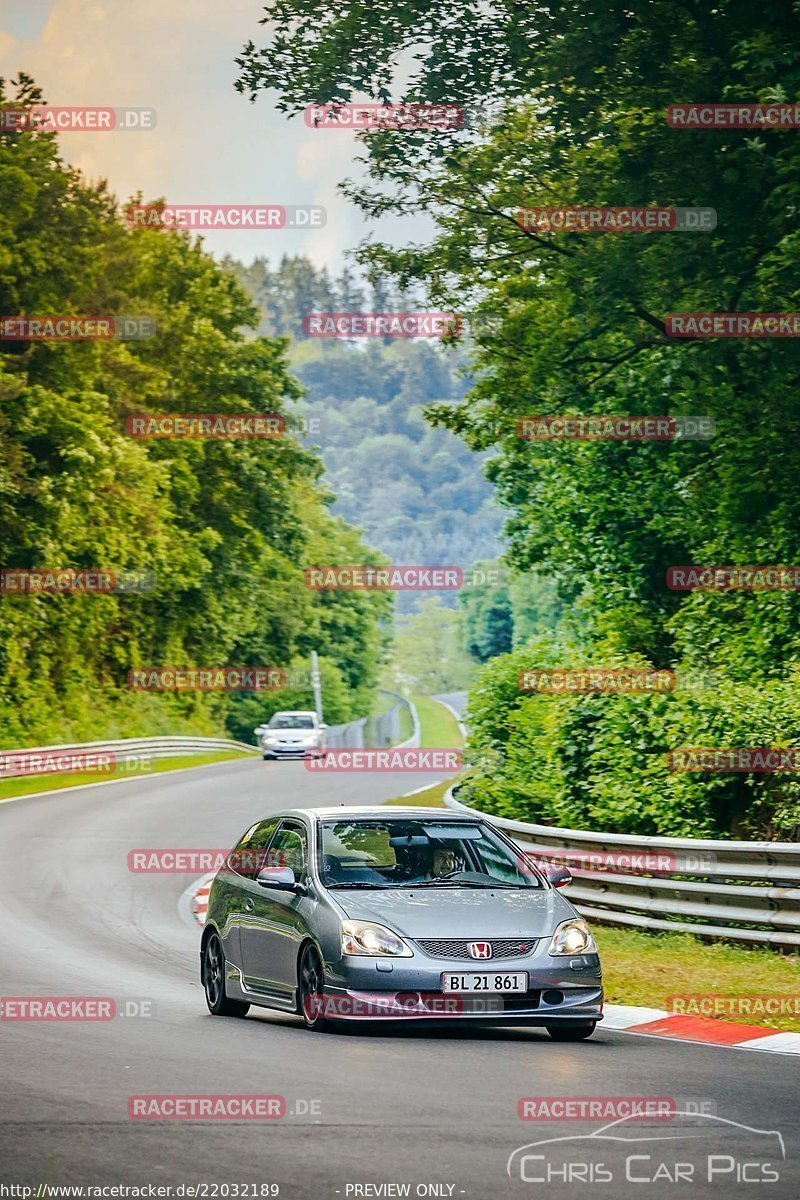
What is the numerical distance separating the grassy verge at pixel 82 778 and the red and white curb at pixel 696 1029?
91.0ft

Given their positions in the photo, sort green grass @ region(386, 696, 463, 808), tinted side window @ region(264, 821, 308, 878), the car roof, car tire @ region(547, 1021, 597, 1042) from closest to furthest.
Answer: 1. car tire @ region(547, 1021, 597, 1042)
2. tinted side window @ region(264, 821, 308, 878)
3. the car roof
4. green grass @ region(386, 696, 463, 808)

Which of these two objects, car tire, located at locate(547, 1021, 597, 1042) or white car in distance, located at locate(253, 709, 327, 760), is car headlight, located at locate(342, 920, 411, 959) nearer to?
car tire, located at locate(547, 1021, 597, 1042)

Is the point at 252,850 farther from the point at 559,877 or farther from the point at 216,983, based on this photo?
the point at 559,877

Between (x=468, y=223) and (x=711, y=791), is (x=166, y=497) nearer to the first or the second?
(x=468, y=223)

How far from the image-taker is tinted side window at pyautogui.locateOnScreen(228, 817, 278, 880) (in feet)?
43.1

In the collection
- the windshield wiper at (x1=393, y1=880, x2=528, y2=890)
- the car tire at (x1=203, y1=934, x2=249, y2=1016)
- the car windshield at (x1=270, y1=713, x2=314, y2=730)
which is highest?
the windshield wiper at (x1=393, y1=880, x2=528, y2=890)

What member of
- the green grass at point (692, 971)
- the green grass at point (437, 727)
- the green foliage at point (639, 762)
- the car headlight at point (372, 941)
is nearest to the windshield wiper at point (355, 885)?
the car headlight at point (372, 941)

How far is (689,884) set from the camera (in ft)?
53.5

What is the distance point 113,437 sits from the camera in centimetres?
5909

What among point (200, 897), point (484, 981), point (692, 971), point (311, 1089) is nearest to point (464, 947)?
point (484, 981)

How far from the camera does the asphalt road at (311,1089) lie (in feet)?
23.0

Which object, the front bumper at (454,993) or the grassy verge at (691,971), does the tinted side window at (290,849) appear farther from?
the grassy verge at (691,971)

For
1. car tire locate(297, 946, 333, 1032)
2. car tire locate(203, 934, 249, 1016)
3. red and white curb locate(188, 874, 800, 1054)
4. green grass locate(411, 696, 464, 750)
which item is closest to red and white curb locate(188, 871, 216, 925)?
car tire locate(203, 934, 249, 1016)

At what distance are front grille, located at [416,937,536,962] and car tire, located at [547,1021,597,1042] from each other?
1.89 ft
